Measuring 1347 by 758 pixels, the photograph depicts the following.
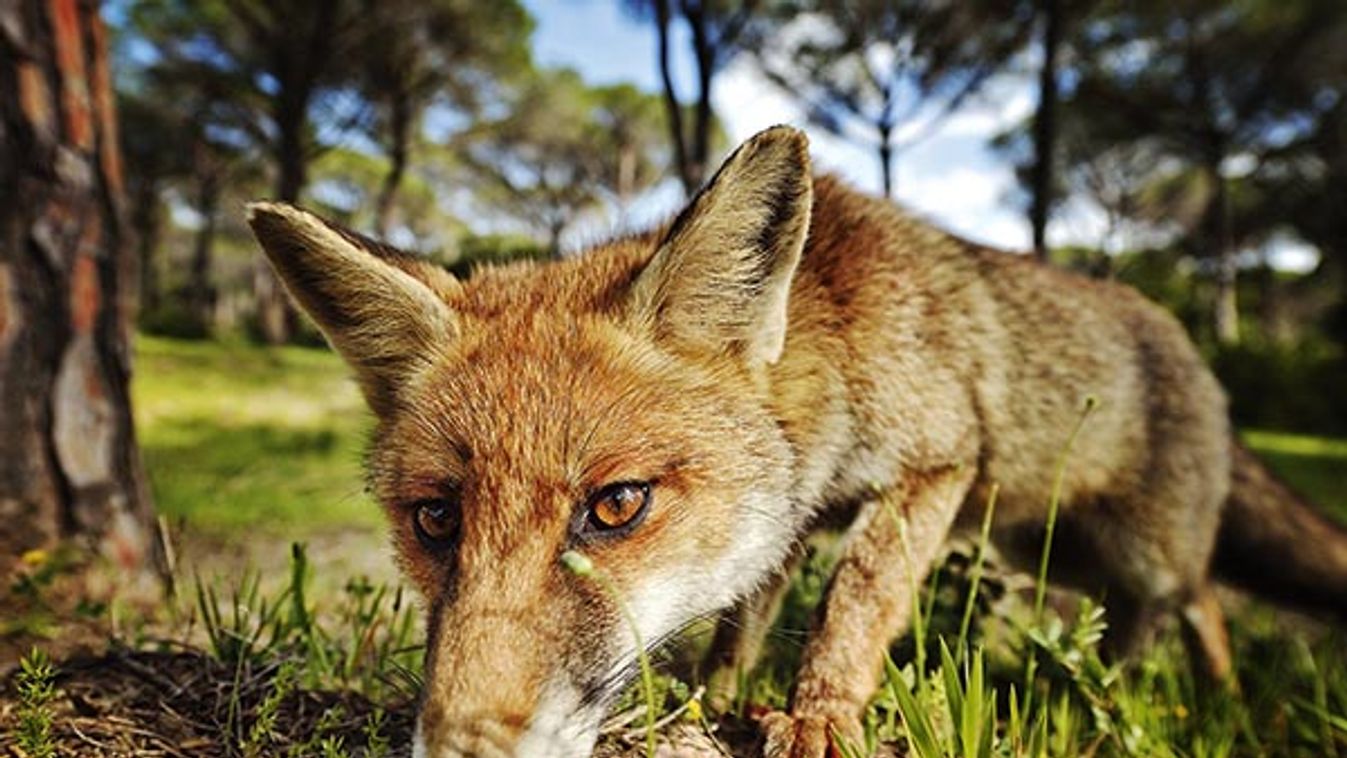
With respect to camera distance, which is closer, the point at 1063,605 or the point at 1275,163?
the point at 1063,605

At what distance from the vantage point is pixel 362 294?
230cm

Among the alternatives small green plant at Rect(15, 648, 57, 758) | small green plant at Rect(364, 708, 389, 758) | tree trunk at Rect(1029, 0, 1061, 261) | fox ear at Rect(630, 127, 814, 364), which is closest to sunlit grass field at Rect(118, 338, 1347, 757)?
small green plant at Rect(364, 708, 389, 758)

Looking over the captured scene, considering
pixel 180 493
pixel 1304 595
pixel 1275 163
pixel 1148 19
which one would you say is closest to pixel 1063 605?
Answer: pixel 1304 595

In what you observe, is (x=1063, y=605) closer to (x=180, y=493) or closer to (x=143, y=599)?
(x=143, y=599)

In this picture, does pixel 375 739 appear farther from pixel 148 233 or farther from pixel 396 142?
pixel 148 233

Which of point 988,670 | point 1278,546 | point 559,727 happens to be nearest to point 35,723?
point 559,727

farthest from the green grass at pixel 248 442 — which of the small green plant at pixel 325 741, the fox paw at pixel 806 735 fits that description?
the fox paw at pixel 806 735

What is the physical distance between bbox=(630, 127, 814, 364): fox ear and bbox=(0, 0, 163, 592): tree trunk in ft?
8.62

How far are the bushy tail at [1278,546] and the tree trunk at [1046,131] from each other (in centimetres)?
866

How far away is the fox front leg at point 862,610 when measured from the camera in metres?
2.03

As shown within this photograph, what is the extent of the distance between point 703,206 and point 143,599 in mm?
3242

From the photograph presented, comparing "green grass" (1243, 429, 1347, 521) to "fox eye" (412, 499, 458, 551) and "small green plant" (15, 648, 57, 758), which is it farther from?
"small green plant" (15, 648, 57, 758)

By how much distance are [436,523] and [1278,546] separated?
4160 mm

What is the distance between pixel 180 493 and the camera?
6984 millimetres
